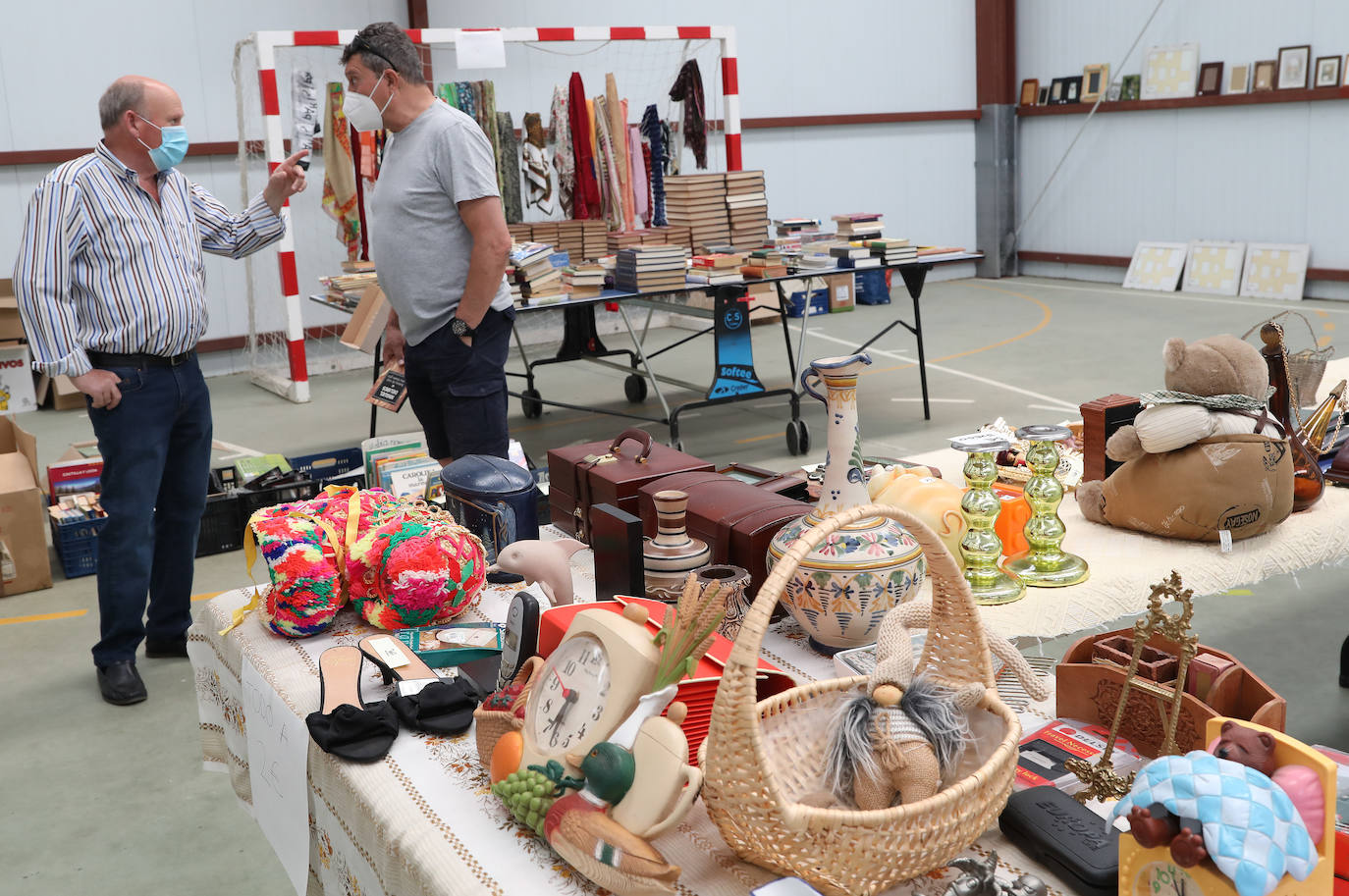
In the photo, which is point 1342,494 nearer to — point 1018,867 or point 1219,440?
point 1219,440

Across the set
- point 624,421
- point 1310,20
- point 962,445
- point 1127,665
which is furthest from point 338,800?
point 1310,20

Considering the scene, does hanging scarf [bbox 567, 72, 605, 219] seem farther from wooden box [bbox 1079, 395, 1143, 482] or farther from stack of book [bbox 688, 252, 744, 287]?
wooden box [bbox 1079, 395, 1143, 482]

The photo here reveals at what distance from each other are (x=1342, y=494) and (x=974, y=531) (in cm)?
95

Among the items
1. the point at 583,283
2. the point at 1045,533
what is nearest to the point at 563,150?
the point at 583,283

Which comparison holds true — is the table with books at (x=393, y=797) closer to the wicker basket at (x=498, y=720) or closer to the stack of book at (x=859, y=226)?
the wicker basket at (x=498, y=720)

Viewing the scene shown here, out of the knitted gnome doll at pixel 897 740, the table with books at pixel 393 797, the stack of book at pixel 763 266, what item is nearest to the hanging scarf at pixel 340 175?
the stack of book at pixel 763 266

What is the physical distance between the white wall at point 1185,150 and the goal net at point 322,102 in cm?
348

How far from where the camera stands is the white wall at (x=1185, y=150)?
Result: 29.8ft

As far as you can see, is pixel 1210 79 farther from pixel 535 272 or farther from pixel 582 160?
pixel 535 272

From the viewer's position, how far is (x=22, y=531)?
159 inches

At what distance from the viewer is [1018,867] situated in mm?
1124

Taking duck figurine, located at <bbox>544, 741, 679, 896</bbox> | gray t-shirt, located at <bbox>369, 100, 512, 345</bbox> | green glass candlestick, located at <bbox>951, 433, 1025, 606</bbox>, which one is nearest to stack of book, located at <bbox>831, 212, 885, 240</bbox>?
gray t-shirt, located at <bbox>369, 100, 512, 345</bbox>

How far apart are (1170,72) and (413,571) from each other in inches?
394

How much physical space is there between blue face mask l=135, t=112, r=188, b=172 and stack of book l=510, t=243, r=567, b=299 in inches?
98.7
